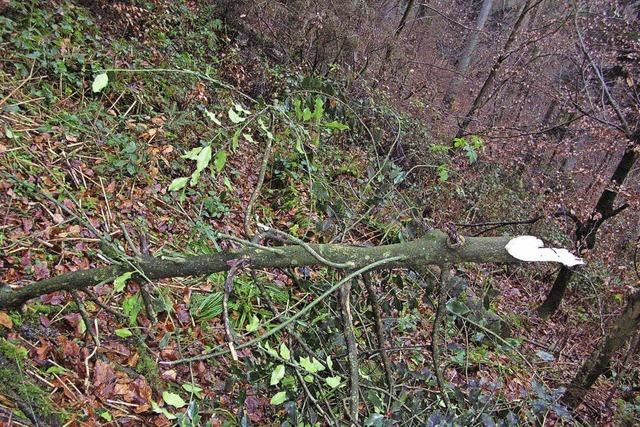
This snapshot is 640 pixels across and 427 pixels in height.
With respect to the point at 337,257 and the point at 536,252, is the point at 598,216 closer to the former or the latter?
the point at 536,252

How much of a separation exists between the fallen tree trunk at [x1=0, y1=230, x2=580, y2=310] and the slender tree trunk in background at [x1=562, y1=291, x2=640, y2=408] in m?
2.60

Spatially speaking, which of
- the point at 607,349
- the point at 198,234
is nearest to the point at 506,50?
the point at 607,349

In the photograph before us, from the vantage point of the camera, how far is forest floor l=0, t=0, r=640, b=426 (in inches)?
76.8

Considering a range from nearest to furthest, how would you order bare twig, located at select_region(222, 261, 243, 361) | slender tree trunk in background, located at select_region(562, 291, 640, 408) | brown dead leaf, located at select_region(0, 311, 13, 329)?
bare twig, located at select_region(222, 261, 243, 361), brown dead leaf, located at select_region(0, 311, 13, 329), slender tree trunk in background, located at select_region(562, 291, 640, 408)

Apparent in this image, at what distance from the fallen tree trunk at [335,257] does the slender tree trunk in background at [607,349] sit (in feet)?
8.53

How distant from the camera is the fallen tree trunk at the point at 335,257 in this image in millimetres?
1410

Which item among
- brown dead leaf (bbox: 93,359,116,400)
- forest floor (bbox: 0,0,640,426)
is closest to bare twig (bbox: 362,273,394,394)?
forest floor (bbox: 0,0,640,426)

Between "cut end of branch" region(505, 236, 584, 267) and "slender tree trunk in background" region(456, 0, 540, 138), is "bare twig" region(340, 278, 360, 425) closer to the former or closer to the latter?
"cut end of branch" region(505, 236, 584, 267)

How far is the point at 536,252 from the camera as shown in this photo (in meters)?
A: 1.32

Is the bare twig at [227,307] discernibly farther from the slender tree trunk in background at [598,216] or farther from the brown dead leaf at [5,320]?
the slender tree trunk in background at [598,216]

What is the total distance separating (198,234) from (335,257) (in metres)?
2.70

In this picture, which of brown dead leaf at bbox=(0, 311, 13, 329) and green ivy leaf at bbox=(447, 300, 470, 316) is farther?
brown dead leaf at bbox=(0, 311, 13, 329)

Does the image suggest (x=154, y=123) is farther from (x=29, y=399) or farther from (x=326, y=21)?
(x=326, y=21)

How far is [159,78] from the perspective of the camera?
5219 millimetres
